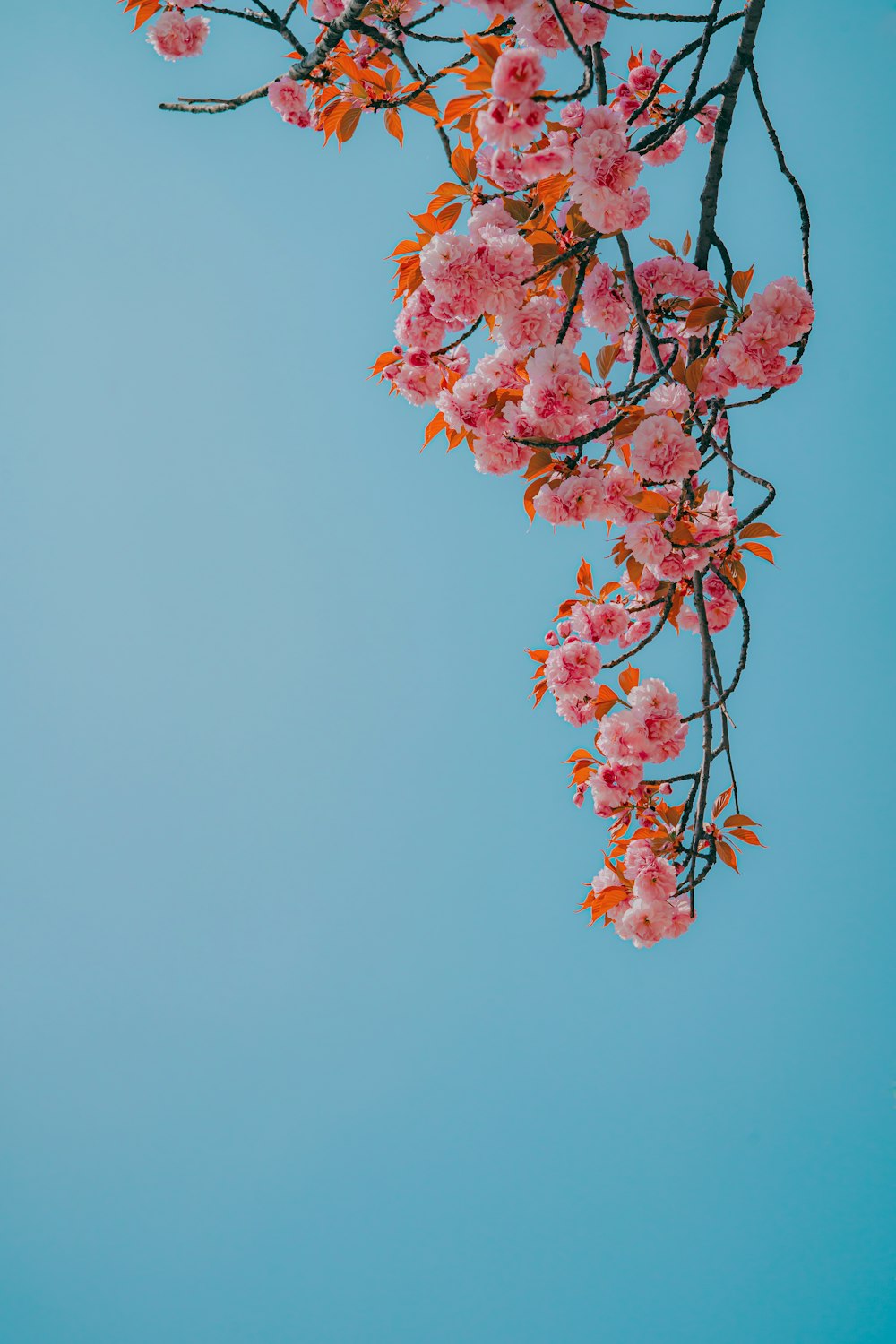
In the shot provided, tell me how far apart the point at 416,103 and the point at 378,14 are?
0.17 meters

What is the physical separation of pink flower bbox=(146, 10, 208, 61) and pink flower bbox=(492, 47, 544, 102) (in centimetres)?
128

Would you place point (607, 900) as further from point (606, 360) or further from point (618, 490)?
point (606, 360)

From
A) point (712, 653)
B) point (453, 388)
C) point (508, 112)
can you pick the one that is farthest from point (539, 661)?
point (508, 112)

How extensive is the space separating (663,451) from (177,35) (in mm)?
1656

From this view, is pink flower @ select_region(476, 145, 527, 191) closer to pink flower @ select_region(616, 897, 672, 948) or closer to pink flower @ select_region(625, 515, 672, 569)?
pink flower @ select_region(625, 515, 672, 569)

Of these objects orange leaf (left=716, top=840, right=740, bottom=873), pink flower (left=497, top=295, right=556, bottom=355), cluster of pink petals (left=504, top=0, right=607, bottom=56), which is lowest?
orange leaf (left=716, top=840, right=740, bottom=873)

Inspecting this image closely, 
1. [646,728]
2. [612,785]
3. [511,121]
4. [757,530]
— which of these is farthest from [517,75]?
[612,785]

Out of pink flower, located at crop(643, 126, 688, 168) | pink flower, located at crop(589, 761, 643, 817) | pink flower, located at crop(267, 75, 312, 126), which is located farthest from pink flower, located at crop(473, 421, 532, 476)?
pink flower, located at crop(267, 75, 312, 126)

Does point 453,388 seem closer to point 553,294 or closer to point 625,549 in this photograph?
point 553,294

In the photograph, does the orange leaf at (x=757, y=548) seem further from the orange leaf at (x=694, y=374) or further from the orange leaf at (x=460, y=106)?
the orange leaf at (x=460, y=106)

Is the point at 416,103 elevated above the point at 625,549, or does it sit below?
above

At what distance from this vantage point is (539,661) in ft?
6.70

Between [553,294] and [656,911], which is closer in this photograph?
[553,294]

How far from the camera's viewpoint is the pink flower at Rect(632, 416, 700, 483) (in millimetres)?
1330
